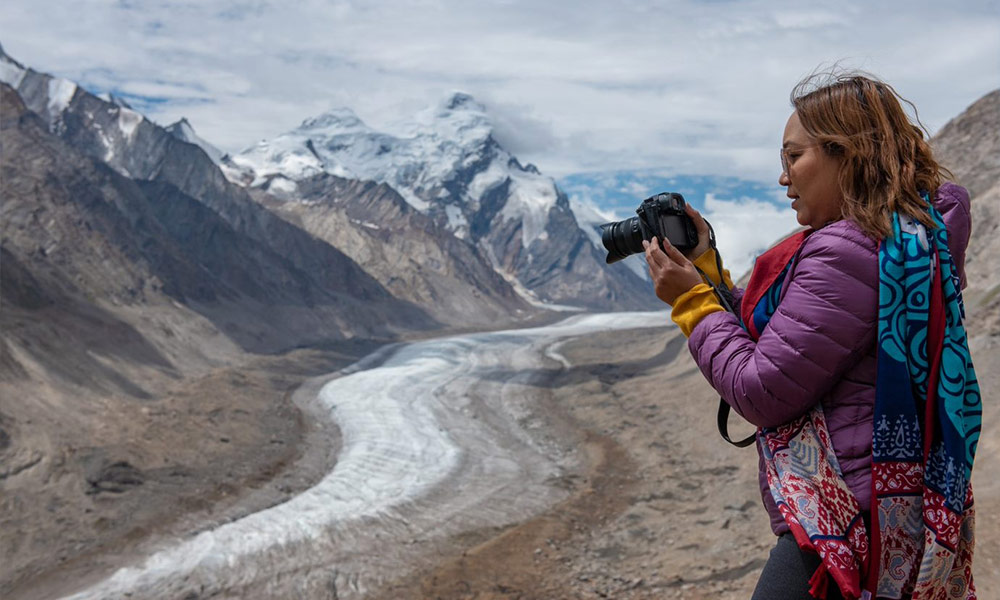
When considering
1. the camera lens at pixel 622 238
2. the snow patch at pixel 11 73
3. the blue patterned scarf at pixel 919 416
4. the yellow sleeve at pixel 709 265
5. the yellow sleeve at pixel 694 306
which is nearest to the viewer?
the blue patterned scarf at pixel 919 416

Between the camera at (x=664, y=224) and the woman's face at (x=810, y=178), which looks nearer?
the woman's face at (x=810, y=178)

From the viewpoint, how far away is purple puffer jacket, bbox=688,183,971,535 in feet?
6.80

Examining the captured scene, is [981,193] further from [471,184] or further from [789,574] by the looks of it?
[471,184]

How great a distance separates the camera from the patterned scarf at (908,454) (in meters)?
2.07

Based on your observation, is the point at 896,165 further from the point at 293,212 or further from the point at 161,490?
the point at 293,212

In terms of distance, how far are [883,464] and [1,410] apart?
71.6 ft

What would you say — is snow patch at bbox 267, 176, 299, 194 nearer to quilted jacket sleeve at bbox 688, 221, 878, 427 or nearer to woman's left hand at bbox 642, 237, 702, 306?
Result: woman's left hand at bbox 642, 237, 702, 306

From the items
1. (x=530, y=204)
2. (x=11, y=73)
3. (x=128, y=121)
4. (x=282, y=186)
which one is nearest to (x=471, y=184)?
(x=530, y=204)

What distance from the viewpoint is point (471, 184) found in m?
152

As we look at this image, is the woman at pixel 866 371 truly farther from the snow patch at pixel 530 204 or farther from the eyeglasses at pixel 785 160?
the snow patch at pixel 530 204

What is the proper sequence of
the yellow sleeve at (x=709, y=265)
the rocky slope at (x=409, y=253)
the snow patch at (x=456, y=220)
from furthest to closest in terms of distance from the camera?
the snow patch at (x=456, y=220)
the rocky slope at (x=409, y=253)
the yellow sleeve at (x=709, y=265)

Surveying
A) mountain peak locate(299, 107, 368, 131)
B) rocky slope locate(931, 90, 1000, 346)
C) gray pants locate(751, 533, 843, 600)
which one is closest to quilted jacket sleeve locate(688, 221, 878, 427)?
gray pants locate(751, 533, 843, 600)

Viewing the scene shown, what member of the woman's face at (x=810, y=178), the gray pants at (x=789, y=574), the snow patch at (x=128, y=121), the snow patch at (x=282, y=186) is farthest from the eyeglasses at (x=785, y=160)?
the snow patch at (x=282, y=186)

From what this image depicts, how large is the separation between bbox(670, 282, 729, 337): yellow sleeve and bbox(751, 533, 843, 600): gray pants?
62cm
